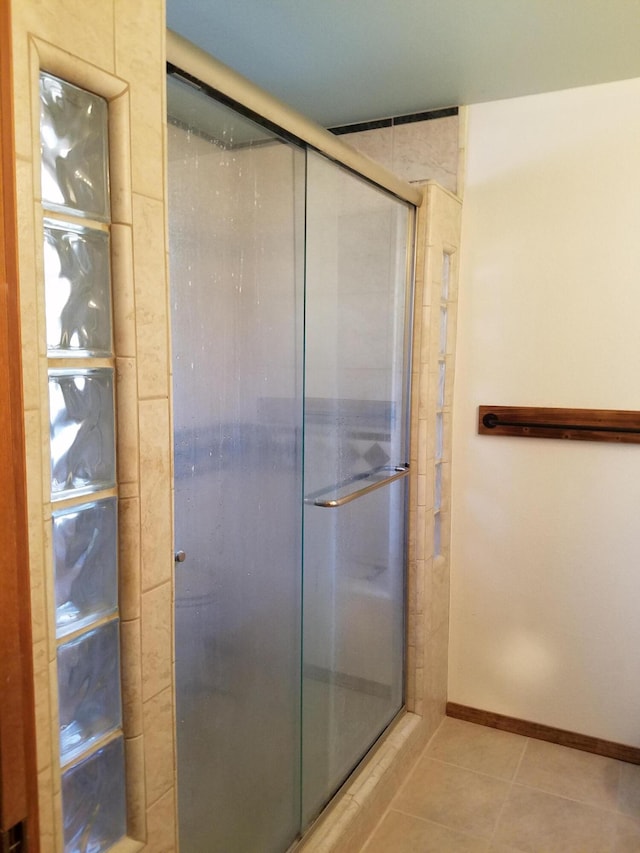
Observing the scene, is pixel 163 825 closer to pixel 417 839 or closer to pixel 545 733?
pixel 417 839

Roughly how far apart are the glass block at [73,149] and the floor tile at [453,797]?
1962mm

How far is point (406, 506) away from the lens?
229 cm

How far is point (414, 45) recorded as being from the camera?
1.86m

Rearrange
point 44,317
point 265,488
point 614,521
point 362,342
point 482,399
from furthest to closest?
point 482,399, point 614,521, point 362,342, point 265,488, point 44,317

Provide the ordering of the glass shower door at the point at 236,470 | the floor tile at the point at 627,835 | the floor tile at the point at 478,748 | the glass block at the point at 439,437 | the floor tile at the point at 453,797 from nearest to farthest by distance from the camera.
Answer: the glass shower door at the point at 236,470 → the floor tile at the point at 627,835 → the floor tile at the point at 453,797 → the floor tile at the point at 478,748 → the glass block at the point at 439,437

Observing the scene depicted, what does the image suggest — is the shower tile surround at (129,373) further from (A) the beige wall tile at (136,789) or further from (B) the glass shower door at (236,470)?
(B) the glass shower door at (236,470)

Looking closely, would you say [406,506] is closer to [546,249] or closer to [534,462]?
[534,462]

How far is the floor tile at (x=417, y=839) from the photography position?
1.90m

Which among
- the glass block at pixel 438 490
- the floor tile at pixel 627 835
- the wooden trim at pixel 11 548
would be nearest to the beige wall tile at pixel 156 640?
the wooden trim at pixel 11 548

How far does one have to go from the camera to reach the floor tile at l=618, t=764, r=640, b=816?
2057 mm

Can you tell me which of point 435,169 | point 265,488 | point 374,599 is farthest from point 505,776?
point 435,169

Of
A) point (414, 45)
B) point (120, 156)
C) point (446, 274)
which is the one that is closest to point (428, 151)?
point (446, 274)

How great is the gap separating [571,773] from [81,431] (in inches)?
82.5

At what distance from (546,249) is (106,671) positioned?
1.93m
